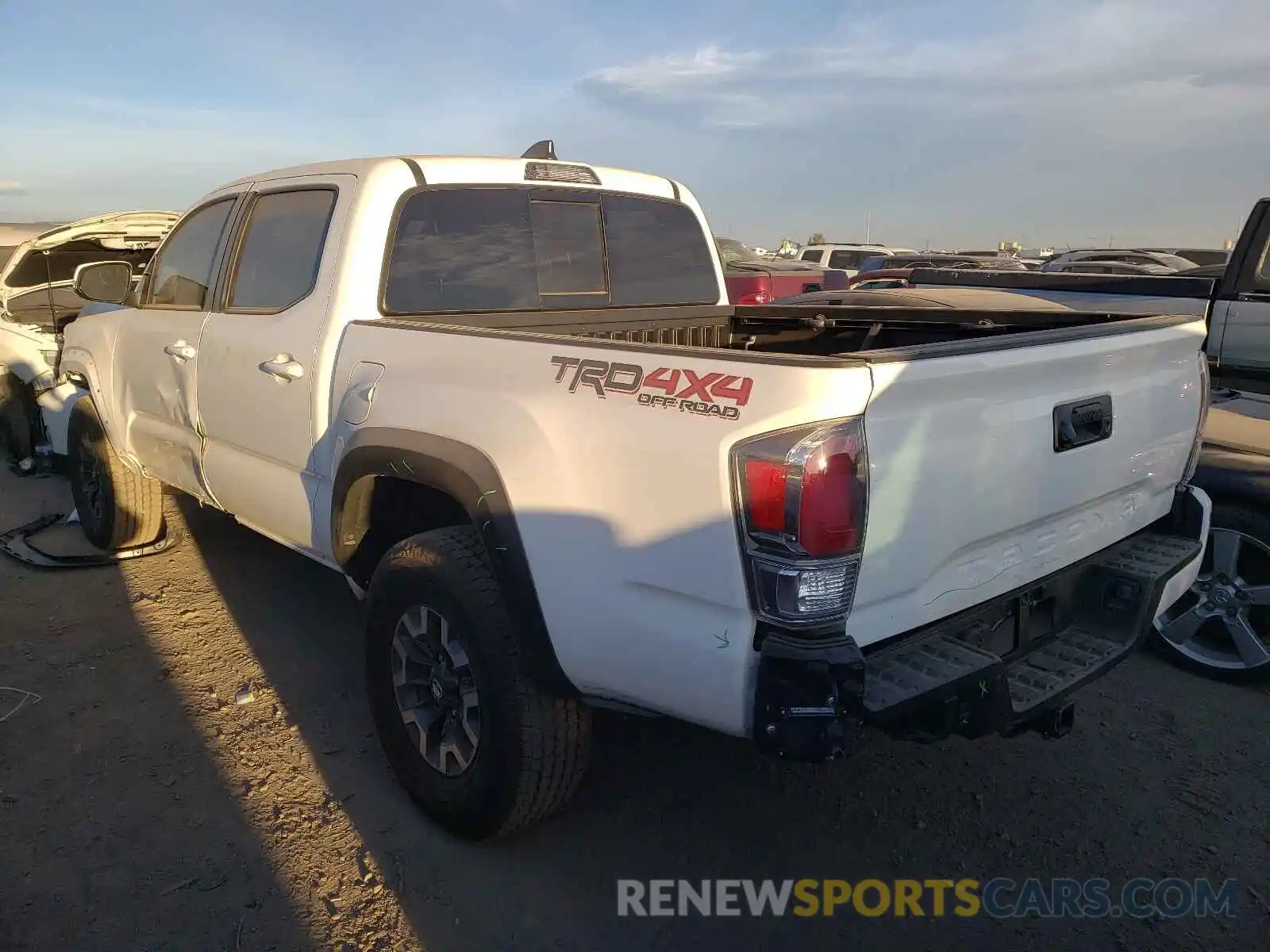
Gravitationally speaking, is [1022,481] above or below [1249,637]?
above

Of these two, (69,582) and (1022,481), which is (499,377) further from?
(69,582)

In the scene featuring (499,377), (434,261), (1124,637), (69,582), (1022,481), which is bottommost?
(69,582)

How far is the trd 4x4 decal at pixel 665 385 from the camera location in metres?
2.05

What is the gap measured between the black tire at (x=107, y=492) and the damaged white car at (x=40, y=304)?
199 centimetres

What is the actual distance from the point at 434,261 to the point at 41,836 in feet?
7.66

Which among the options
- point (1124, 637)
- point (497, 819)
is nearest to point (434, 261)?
point (497, 819)

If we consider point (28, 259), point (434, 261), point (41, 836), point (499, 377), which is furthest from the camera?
point (28, 259)

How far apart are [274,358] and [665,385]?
1.99m

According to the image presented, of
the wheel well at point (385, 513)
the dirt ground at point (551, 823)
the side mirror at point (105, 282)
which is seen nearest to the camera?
the dirt ground at point (551, 823)

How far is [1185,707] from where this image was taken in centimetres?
379

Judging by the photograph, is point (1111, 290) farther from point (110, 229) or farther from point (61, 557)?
point (110, 229)

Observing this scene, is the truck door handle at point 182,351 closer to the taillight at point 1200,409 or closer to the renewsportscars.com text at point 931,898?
the renewsportscars.com text at point 931,898

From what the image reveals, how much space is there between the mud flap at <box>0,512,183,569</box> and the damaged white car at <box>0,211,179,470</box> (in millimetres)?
1697

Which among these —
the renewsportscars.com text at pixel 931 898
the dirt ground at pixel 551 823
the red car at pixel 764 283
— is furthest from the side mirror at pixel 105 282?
the red car at pixel 764 283
